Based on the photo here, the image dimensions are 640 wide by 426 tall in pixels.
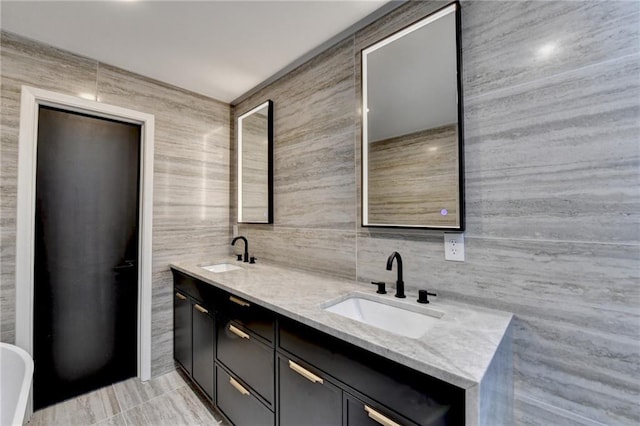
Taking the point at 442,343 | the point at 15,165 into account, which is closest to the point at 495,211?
the point at 442,343

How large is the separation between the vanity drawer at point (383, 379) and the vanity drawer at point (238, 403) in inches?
19.7

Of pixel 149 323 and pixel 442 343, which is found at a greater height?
pixel 442 343

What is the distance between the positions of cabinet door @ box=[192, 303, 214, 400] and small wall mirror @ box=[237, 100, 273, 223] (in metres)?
0.88

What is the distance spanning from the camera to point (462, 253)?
1.33 meters

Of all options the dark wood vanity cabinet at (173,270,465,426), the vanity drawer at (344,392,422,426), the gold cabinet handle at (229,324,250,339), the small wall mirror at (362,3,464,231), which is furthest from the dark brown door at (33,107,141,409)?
the vanity drawer at (344,392,422,426)

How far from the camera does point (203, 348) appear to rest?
2014mm

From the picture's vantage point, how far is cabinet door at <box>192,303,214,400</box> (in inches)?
75.6

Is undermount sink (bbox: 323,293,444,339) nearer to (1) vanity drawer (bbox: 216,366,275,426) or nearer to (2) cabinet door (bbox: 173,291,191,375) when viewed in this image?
(1) vanity drawer (bbox: 216,366,275,426)

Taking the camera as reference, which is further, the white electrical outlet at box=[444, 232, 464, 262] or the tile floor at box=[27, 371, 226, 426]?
the tile floor at box=[27, 371, 226, 426]

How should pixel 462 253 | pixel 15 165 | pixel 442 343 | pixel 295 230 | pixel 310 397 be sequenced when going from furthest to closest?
pixel 295 230
pixel 15 165
pixel 462 253
pixel 310 397
pixel 442 343

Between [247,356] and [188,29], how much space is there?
202 cm

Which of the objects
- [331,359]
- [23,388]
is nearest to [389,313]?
[331,359]

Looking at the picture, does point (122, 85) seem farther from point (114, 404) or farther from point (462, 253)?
point (462, 253)

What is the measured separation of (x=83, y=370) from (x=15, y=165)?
1.55 meters
